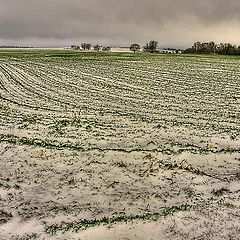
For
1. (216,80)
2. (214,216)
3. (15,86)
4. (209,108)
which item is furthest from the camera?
(216,80)

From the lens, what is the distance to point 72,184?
1249cm

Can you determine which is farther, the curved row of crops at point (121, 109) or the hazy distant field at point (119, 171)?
the curved row of crops at point (121, 109)

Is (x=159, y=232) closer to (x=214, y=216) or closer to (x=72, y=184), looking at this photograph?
(x=214, y=216)

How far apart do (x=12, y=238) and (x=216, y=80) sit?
35.0m

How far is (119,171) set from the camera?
13367mm

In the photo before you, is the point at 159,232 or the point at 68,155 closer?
the point at 159,232

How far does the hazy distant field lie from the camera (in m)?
10.0

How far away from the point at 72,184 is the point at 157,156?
3558 mm

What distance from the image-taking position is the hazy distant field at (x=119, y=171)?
32.8 ft

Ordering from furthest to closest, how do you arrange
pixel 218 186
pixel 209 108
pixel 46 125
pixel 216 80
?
1. pixel 216 80
2. pixel 209 108
3. pixel 46 125
4. pixel 218 186

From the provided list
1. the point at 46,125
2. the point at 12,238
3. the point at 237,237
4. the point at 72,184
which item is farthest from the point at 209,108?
the point at 12,238

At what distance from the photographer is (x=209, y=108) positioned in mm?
25266

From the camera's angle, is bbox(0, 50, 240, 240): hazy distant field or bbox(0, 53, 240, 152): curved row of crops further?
bbox(0, 53, 240, 152): curved row of crops

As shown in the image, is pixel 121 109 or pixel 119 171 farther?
pixel 121 109
